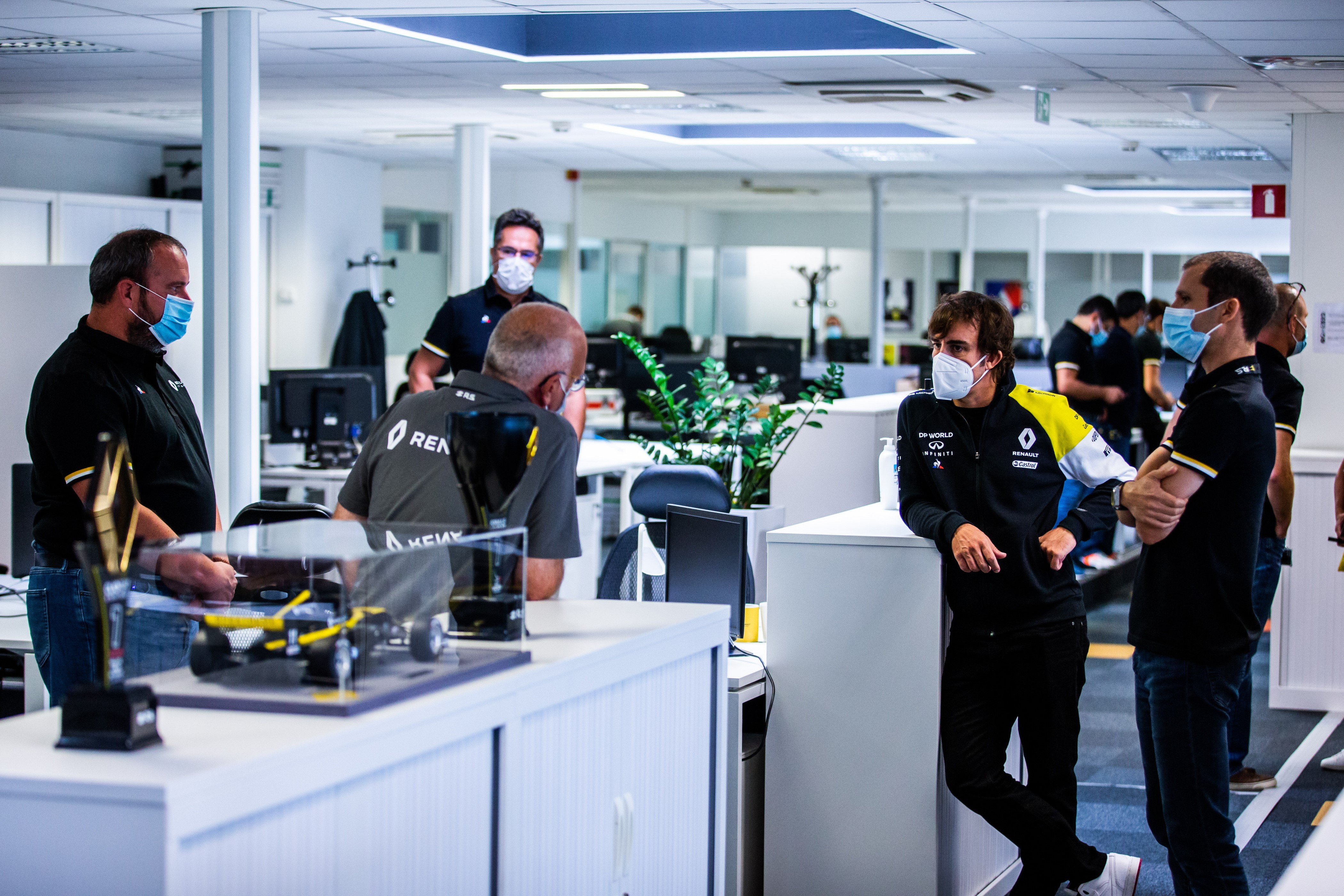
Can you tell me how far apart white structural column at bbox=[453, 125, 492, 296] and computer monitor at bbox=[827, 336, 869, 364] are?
6.00 metres

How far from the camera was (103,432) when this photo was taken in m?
2.98

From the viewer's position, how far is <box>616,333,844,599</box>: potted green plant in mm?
4391

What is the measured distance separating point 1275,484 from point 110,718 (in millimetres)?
3890

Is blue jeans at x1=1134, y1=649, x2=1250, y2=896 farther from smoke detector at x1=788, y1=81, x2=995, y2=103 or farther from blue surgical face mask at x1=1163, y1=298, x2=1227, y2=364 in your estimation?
smoke detector at x1=788, y1=81, x2=995, y2=103

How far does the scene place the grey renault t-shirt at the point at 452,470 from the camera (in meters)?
2.59

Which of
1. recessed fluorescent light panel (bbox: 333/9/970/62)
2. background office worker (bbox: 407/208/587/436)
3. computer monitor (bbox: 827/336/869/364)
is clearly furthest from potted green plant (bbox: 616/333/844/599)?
computer monitor (bbox: 827/336/869/364)

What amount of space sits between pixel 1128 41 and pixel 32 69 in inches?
193

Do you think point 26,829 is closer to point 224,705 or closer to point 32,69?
point 224,705

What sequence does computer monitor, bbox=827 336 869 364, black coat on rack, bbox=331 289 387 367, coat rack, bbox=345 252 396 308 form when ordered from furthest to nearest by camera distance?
computer monitor, bbox=827 336 869 364 < coat rack, bbox=345 252 396 308 < black coat on rack, bbox=331 289 387 367

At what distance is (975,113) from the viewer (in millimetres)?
7863

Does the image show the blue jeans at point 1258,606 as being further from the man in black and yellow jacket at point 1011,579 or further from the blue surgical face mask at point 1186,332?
the blue surgical face mask at point 1186,332

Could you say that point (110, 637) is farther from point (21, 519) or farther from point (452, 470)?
point (21, 519)

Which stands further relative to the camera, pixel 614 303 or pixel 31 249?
pixel 614 303

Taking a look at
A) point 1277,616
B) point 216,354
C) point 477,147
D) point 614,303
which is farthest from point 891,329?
point 216,354
